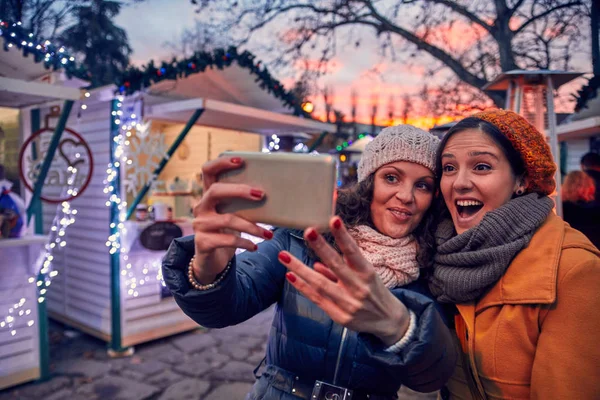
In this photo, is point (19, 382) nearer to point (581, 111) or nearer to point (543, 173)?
point (543, 173)

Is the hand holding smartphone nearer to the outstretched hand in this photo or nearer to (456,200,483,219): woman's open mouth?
the outstretched hand

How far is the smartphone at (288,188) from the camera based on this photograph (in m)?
1.03

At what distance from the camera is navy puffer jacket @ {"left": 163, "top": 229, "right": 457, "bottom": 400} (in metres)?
1.12

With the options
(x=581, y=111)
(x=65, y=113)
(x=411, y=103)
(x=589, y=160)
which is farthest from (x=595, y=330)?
(x=411, y=103)

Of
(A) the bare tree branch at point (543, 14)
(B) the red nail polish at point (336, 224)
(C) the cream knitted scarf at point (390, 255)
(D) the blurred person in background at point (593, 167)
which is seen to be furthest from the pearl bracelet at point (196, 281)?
(A) the bare tree branch at point (543, 14)

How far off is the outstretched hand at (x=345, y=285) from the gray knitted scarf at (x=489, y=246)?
21.2 inches

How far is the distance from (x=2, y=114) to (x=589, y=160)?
7.37 metres

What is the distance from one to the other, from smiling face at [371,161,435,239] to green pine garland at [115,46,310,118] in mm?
3664

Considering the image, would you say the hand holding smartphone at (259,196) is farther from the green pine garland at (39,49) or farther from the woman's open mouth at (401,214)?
the green pine garland at (39,49)

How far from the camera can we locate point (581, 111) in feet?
20.5

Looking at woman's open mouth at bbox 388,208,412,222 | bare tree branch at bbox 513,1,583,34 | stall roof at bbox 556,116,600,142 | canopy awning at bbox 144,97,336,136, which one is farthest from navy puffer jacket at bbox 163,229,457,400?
bare tree branch at bbox 513,1,583,34

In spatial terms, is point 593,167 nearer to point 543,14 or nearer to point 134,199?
point 543,14

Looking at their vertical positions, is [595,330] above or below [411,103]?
below

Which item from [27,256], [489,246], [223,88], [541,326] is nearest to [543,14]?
[223,88]
